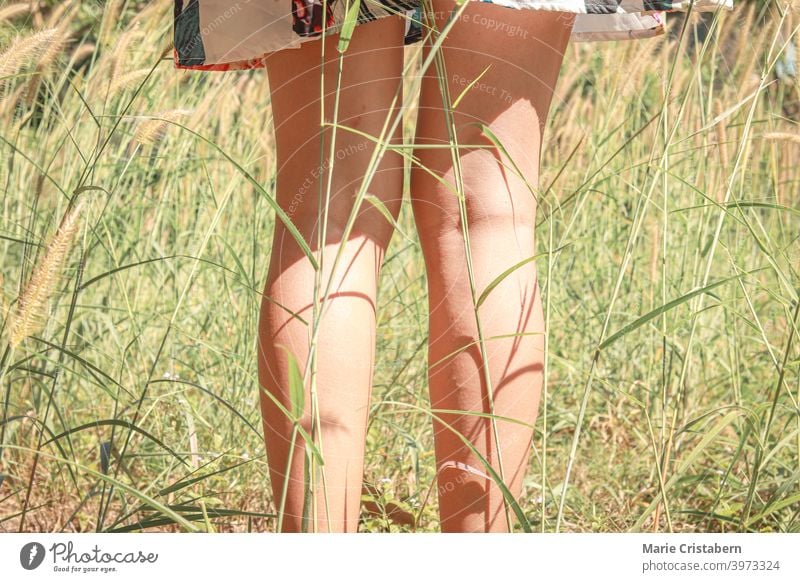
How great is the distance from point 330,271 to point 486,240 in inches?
5.8

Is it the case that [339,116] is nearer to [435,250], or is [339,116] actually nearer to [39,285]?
[435,250]

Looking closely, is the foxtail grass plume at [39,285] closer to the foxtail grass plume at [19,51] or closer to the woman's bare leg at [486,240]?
the foxtail grass plume at [19,51]

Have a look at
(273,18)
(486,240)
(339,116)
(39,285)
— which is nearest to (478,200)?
(486,240)

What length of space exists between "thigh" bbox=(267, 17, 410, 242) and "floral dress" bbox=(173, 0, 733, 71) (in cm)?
3

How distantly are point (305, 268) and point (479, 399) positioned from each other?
202 millimetres

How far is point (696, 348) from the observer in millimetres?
1509

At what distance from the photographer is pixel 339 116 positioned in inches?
30.0
